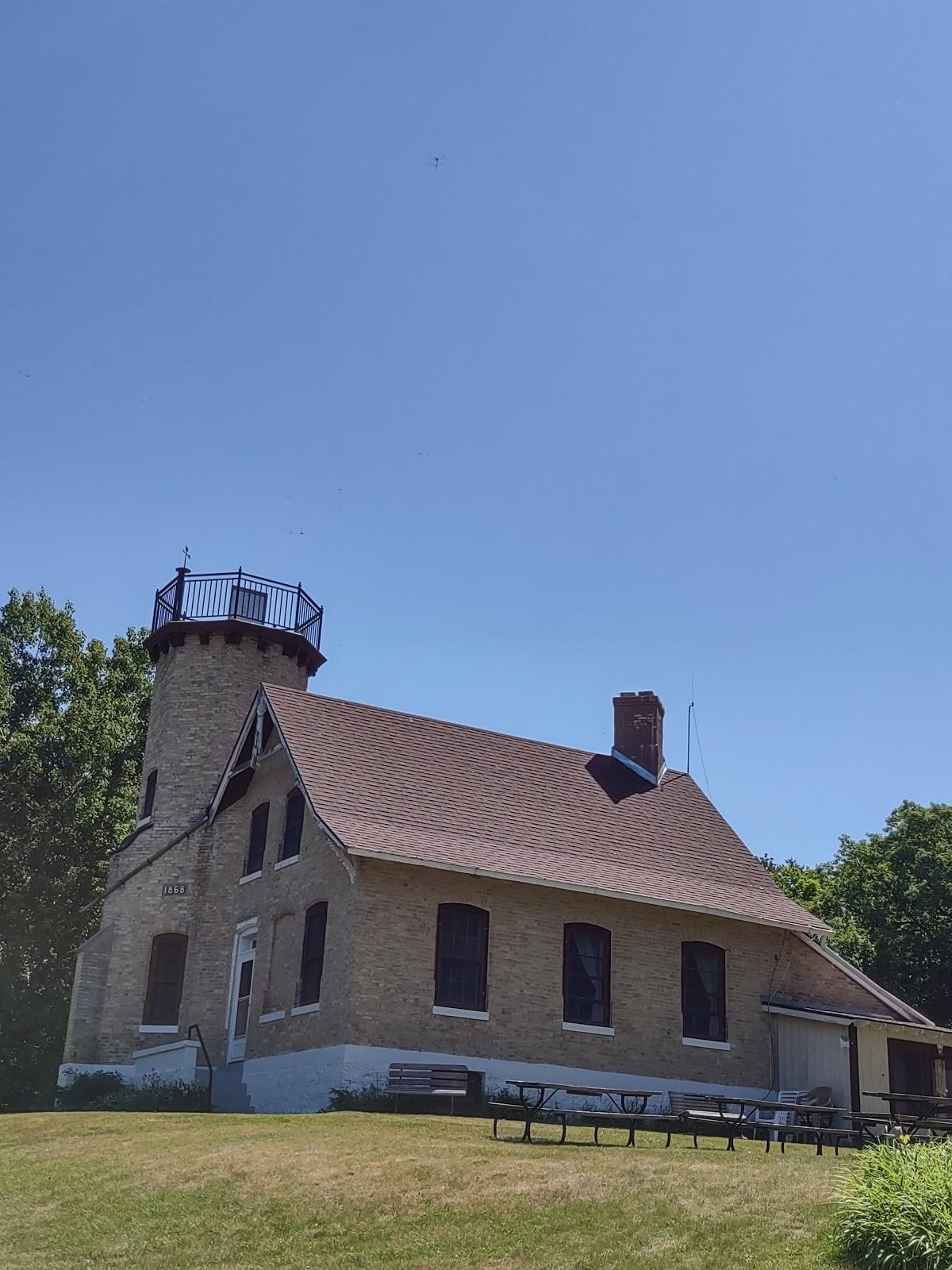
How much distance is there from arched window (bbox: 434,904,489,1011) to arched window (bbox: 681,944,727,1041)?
4434 millimetres

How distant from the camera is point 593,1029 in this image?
83.4 feet

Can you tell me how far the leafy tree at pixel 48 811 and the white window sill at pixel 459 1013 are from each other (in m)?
19.2

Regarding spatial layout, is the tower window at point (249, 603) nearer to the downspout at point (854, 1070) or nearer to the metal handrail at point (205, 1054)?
the metal handrail at point (205, 1054)

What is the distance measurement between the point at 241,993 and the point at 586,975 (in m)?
7.23

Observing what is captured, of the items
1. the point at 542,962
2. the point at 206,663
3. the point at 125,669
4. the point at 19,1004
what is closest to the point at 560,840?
the point at 542,962

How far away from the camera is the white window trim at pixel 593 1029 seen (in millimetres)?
25156

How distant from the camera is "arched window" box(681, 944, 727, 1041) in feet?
87.7

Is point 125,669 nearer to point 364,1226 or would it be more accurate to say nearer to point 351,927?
point 351,927

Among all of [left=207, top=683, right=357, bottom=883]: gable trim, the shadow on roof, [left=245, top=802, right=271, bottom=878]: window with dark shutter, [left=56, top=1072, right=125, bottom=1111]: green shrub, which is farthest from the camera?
the shadow on roof


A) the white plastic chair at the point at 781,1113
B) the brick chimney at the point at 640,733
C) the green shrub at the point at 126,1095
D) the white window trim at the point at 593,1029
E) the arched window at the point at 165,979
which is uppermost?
the brick chimney at the point at 640,733

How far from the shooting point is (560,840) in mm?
27484

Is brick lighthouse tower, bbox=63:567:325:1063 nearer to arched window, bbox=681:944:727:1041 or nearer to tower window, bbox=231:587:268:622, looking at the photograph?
tower window, bbox=231:587:268:622

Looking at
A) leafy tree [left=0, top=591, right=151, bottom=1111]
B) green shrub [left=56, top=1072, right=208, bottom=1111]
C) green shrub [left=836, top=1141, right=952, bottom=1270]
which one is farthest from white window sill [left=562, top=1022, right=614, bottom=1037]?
leafy tree [left=0, top=591, right=151, bottom=1111]

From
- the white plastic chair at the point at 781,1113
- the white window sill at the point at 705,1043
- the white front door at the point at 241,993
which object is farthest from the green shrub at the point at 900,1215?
the white front door at the point at 241,993
